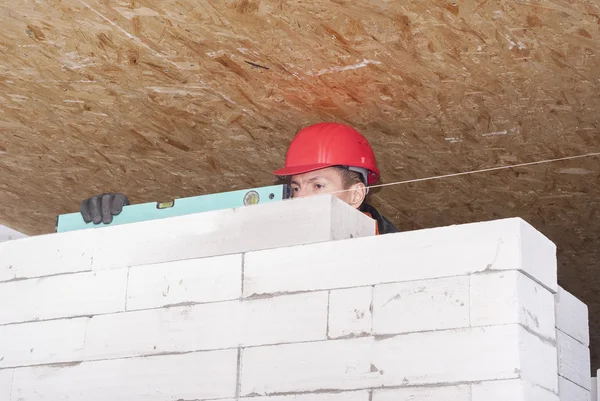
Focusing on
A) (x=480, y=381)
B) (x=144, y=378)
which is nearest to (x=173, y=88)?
(x=144, y=378)

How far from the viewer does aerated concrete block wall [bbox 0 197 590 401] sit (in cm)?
247

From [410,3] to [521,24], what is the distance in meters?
0.42

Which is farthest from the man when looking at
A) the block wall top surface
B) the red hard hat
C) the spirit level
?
the block wall top surface

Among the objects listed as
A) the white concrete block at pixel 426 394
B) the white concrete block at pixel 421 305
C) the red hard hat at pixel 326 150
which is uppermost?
the red hard hat at pixel 326 150

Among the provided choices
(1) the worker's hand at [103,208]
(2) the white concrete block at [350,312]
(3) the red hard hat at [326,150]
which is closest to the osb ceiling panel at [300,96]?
(3) the red hard hat at [326,150]

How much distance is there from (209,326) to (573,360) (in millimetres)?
1107

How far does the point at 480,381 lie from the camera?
7.85 feet

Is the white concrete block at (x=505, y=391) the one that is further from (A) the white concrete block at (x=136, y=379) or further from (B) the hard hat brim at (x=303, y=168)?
(B) the hard hat brim at (x=303, y=168)

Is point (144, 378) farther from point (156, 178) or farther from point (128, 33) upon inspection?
point (156, 178)

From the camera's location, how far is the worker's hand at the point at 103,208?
11.3 ft

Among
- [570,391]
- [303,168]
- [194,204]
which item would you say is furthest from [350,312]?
[303,168]

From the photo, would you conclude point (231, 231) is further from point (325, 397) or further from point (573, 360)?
point (573, 360)

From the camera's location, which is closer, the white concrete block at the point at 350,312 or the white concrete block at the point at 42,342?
the white concrete block at the point at 350,312

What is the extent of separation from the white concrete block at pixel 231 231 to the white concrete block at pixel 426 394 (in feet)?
1.75
